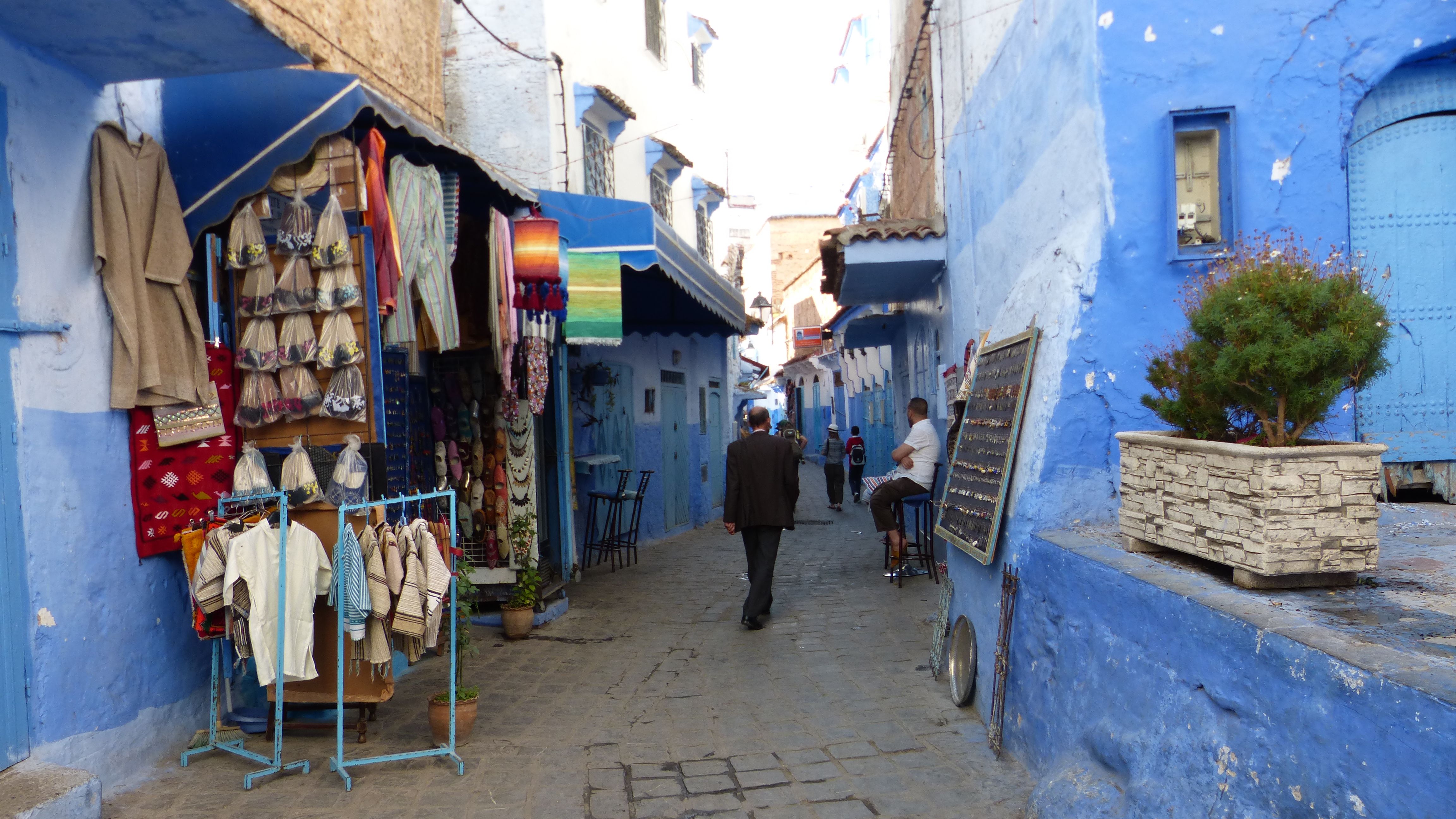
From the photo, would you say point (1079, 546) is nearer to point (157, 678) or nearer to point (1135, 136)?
point (1135, 136)

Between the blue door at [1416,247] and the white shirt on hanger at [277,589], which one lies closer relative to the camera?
the white shirt on hanger at [277,589]

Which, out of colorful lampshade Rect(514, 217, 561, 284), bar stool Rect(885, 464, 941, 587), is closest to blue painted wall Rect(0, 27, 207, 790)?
colorful lampshade Rect(514, 217, 561, 284)

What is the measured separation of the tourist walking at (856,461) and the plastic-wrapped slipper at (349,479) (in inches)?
531

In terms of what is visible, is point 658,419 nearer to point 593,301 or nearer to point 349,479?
point 593,301

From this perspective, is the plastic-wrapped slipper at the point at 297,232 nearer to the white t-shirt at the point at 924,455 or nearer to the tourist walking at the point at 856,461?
the white t-shirt at the point at 924,455

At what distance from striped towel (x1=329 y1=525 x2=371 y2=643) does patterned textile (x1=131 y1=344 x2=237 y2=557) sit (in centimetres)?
80

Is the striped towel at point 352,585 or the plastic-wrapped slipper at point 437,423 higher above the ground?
the plastic-wrapped slipper at point 437,423

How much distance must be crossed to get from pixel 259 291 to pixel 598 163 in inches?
281

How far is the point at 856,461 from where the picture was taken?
18000 millimetres

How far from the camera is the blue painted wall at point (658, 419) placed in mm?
11688

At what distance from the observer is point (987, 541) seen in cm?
515

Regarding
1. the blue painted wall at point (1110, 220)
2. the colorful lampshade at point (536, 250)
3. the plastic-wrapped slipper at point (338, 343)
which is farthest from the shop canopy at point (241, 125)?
the blue painted wall at point (1110, 220)

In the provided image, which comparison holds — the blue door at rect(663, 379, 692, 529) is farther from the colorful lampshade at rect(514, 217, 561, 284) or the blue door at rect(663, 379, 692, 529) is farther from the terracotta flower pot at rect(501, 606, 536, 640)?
the colorful lampshade at rect(514, 217, 561, 284)

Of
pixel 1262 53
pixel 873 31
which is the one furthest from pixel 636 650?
pixel 873 31
